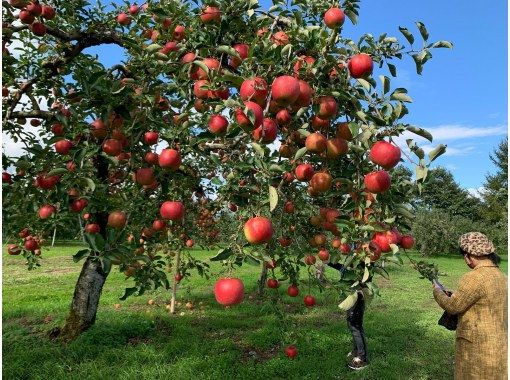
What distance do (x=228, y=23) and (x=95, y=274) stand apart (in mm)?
5137

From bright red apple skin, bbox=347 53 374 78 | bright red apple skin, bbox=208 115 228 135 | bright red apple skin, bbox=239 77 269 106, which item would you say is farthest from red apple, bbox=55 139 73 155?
bright red apple skin, bbox=347 53 374 78

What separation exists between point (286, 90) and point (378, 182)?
2.12ft

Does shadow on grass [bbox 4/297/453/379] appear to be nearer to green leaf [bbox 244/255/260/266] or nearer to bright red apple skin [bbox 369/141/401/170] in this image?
green leaf [bbox 244/255/260/266]

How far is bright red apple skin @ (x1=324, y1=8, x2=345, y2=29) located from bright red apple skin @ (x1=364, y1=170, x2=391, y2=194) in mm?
848

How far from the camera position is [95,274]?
671 centimetres

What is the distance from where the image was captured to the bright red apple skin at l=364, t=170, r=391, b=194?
2164 millimetres

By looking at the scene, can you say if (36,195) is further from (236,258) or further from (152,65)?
(236,258)

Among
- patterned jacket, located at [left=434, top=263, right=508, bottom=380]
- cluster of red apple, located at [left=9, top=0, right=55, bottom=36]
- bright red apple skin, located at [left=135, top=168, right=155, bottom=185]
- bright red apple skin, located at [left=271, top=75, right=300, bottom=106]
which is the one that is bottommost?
patterned jacket, located at [left=434, top=263, right=508, bottom=380]

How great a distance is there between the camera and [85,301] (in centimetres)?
684

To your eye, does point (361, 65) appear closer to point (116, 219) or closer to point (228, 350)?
point (116, 219)

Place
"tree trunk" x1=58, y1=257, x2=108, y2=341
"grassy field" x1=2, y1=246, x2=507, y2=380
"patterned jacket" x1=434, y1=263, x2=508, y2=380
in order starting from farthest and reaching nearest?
"tree trunk" x1=58, y1=257, x2=108, y2=341, "grassy field" x1=2, y1=246, x2=507, y2=380, "patterned jacket" x1=434, y1=263, x2=508, y2=380

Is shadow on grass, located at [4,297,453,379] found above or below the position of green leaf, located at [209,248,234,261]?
below

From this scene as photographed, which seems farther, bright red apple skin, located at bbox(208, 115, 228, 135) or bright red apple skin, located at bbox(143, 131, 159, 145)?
bright red apple skin, located at bbox(143, 131, 159, 145)

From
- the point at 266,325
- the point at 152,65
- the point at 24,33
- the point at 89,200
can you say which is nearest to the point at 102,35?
the point at 24,33
